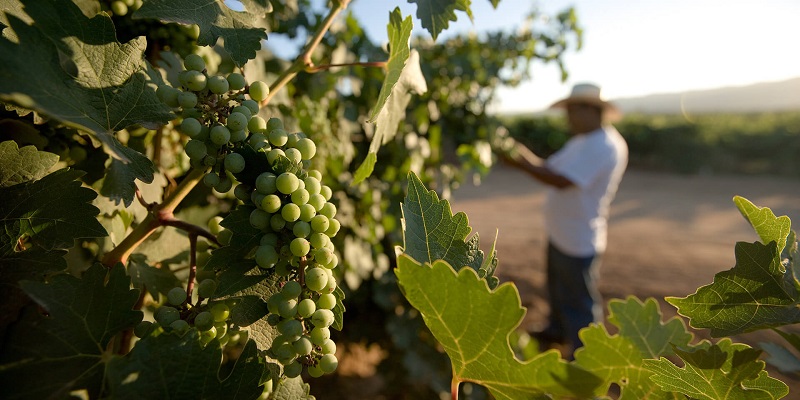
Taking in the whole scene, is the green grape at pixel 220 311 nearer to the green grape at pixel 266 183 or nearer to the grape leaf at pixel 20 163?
the green grape at pixel 266 183

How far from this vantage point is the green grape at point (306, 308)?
628 mm

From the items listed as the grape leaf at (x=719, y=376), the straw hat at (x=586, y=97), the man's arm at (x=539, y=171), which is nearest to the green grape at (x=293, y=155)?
the grape leaf at (x=719, y=376)

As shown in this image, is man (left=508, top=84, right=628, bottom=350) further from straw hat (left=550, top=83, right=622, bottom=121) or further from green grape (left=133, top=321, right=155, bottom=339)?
green grape (left=133, top=321, right=155, bottom=339)

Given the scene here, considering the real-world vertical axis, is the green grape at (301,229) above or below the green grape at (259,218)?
above

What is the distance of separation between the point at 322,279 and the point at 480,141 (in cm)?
272

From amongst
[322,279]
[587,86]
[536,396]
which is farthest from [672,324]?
[587,86]

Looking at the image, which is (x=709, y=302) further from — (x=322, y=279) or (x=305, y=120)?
(x=305, y=120)

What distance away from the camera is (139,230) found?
772 millimetres

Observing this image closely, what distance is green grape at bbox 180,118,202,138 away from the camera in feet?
2.13

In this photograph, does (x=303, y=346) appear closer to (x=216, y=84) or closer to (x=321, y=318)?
(x=321, y=318)

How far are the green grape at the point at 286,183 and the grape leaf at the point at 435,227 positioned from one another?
149 mm

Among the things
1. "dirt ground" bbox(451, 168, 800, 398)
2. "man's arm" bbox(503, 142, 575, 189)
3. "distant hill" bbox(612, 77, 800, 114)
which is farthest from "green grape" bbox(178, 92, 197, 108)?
"distant hill" bbox(612, 77, 800, 114)

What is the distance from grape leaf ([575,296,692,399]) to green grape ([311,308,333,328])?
392mm

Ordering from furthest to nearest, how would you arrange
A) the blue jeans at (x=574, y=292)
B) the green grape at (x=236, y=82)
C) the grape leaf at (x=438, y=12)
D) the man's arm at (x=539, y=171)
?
1. the blue jeans at (x=574, y=292)
2. the man's arm at (x=539, y=171)
3. the grape leaf at (x=438, y=12)
4. the green grape at (x=236, y=82)
